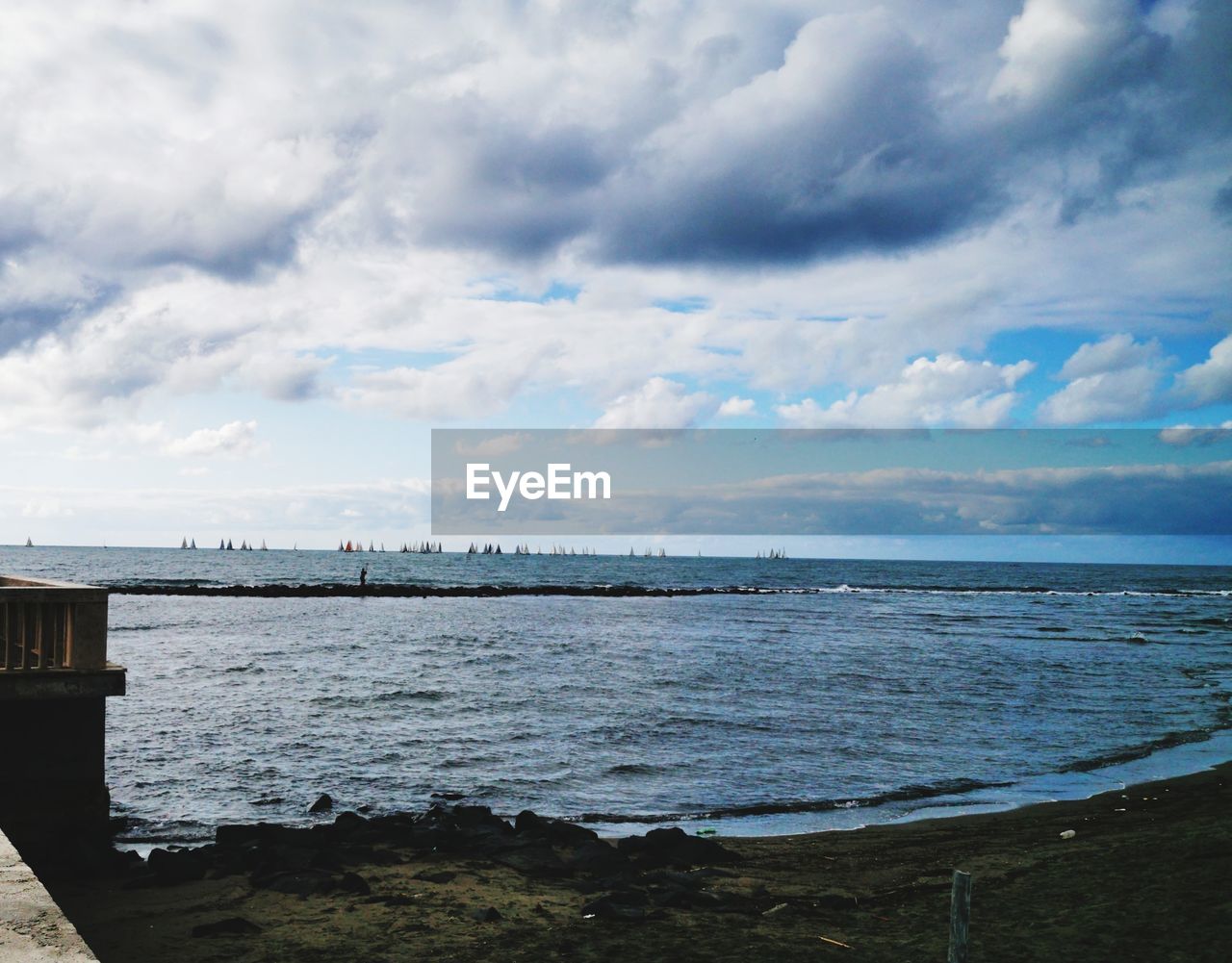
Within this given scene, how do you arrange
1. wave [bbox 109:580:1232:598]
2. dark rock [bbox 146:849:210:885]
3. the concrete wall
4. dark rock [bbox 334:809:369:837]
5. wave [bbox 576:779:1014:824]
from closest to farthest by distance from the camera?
1. the concrete wall
2. dark rock [bbox 146:849:210:885]
3. dark rock [bbox 334:809:369:837]
4. wave [bbox 576:779:1014:824]
5. wave [bbox 109:580:1232:598]

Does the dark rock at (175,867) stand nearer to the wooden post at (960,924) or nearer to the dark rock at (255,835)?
the dark rock at (255,835)

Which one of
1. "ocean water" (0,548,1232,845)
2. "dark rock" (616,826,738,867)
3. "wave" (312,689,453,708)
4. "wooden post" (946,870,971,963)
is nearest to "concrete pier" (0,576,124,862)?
"ocean water" (0,548,1232,845)

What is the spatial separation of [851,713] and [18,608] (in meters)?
18.1

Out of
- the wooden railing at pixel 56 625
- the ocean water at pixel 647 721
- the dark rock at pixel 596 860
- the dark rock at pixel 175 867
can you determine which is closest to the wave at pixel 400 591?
the ocean water at pixel 647 721

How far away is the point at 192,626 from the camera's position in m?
48.1

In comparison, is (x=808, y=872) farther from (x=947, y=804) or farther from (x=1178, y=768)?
(x=1178, y=768)

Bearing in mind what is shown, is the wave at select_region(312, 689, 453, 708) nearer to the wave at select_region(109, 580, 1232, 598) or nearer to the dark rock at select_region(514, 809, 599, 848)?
the dark rock at select_region(514, 809, 599, 848)

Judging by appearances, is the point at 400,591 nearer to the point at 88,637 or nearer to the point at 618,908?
the point at 88,637

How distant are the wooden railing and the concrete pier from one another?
1cm

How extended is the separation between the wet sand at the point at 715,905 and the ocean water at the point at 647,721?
280cm

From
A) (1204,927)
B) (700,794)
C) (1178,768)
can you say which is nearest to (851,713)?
(1178,768)

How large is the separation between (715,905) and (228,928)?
4.51 metres

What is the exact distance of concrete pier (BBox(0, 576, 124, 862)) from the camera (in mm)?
11297

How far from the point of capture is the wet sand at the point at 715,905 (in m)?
8.35
